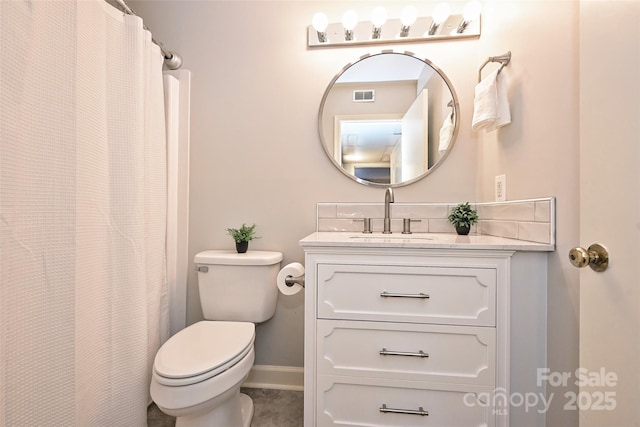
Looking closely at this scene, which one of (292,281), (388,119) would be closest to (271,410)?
(292,281)

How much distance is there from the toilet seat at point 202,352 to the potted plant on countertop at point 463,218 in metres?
1.08

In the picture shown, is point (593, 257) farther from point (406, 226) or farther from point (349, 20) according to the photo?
point (349, 20)

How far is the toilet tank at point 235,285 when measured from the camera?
4.37 ft

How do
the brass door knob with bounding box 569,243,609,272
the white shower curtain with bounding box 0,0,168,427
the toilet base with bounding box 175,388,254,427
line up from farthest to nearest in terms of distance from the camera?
the toilet base with bounding box 175,388,254,427 < the white shower curtain with bounding box 0,0,168,427 < the brass door knob with bounding box 569,243,609,272

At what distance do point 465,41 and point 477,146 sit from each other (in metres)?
0.56

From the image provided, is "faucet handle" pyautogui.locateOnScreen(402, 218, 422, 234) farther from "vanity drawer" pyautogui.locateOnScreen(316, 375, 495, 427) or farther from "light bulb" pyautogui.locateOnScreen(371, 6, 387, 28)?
"light bulb" pyautogui.locateOnScreen(371, 6, 387, 28)

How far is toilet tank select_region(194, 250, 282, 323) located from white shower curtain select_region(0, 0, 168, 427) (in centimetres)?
23

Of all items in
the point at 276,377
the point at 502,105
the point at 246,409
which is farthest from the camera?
the point at 276,377

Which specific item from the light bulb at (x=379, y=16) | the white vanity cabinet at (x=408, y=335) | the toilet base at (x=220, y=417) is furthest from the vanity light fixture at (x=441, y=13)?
the toilet base at (x=220, y=417)

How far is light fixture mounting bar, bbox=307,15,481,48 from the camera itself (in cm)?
139

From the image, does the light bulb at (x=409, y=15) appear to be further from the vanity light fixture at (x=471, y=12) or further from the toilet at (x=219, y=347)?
the toilet at (x=219, y=347)

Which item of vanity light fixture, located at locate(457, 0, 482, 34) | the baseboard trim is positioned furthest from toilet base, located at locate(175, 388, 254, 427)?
vanity light fixture, located at locate(457, 0, 482, 34)

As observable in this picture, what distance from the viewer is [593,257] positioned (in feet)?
1.91

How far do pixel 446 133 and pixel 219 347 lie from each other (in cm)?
148
